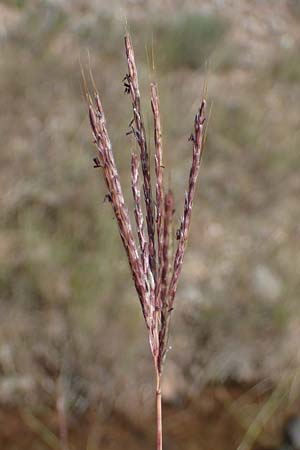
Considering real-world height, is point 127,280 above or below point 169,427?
above

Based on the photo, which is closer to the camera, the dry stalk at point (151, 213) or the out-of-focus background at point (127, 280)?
the dry stalk at point (151, 213)

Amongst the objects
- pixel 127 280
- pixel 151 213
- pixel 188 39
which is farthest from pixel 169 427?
pixel 188 39

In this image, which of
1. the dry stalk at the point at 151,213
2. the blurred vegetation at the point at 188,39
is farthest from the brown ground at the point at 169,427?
the blurred vegetation at the point at 188,39

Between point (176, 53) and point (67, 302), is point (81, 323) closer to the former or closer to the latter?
point (67, 302)

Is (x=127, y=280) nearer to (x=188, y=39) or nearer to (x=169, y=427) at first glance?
(x=169, y=427)

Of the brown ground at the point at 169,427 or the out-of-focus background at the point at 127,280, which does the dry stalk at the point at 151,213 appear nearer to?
the out-of-focus background at the point at 127,280
